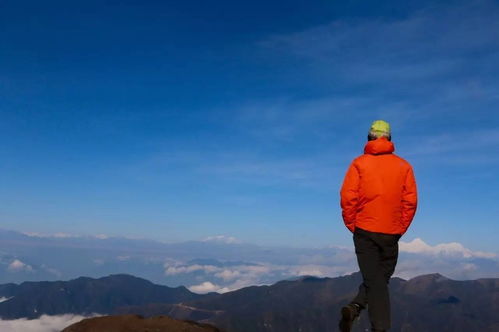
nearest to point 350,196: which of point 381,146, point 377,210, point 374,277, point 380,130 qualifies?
point 377,210

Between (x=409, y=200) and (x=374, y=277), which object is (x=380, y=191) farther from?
(x=374, y=277)

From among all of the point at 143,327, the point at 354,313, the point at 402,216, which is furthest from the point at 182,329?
the point at 402,216

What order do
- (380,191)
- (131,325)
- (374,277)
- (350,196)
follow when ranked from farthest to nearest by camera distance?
1. (131,325)
2. (350,196)
3. (380,191)
4. (374,277)

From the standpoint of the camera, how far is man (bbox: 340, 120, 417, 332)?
35.8ft

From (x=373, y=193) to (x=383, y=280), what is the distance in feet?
7.14

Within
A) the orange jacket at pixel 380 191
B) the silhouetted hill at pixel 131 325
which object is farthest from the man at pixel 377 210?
the silhouetted hill at pixel 131 325

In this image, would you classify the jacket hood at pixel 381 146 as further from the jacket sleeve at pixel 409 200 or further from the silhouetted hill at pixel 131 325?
the silhouetted hill at pixel 131 325

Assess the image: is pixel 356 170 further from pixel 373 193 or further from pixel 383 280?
pixel 383 280

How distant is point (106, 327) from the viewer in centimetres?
1883

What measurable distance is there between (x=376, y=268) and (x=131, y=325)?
12930 mm

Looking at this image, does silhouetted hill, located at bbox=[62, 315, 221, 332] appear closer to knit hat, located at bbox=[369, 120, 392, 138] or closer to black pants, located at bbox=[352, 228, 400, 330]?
black pants, located at bbox=[352, 228, 400, 330]

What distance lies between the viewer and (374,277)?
10930 millimetres

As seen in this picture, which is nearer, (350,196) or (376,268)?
(376,268)

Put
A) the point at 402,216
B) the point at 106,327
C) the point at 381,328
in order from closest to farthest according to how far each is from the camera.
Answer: the point at 381,328 < the point at 402,216 < the point at 106,327
